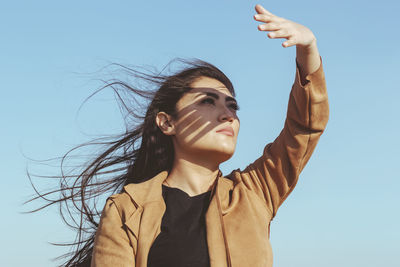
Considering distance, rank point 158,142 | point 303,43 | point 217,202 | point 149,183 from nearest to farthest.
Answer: point 303,43 < point 217,202 < point 149,183 < point 158,142

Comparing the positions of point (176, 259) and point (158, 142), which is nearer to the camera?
point (176, 259)

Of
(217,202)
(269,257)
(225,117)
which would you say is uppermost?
(225,117)

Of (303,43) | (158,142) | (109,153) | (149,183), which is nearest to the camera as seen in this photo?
(303,43)

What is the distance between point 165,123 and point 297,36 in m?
1.47

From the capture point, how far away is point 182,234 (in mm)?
4383

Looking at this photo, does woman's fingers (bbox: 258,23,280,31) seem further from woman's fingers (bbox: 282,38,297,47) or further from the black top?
the black top

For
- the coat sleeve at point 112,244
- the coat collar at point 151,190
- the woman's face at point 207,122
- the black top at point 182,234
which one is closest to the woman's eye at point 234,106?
the woman's face at point 207,122

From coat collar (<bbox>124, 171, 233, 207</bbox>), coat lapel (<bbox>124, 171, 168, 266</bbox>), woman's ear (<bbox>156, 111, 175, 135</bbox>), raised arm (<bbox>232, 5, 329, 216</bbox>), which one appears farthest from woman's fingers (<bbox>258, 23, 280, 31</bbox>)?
coat lapel (<bbox>124, 171, 168, 266</bbox>)

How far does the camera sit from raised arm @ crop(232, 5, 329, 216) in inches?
161

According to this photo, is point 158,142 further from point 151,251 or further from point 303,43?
point 303,43

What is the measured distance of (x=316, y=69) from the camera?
14.1ft

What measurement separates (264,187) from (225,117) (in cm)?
59

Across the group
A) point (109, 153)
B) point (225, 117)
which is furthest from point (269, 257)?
point (109, 153)

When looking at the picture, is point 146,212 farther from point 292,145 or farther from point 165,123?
point 292,145
